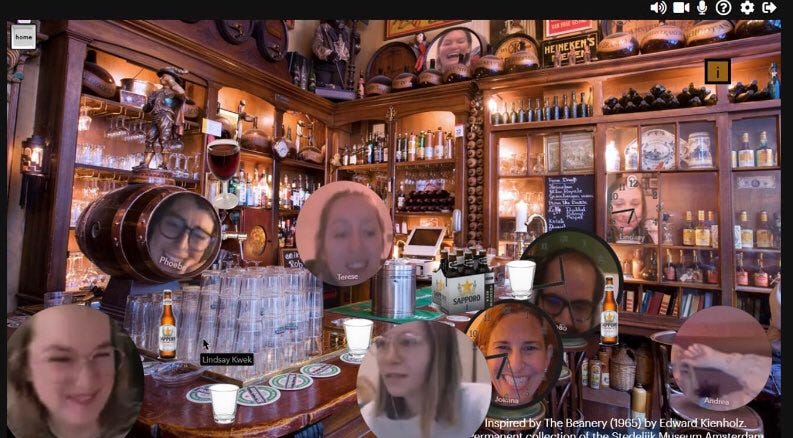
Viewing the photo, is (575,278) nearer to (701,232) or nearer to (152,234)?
(152,234)

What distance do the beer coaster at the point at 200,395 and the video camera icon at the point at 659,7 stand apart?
1113 millimetres

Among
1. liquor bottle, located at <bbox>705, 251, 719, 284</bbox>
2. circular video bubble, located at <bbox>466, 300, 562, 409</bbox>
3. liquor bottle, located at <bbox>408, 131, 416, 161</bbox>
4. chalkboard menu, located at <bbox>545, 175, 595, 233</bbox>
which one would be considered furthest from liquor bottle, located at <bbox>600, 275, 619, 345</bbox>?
liquor bottle, located at <bbox>408, 131, 416, 161</bbox>

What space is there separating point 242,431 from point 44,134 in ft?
8.66

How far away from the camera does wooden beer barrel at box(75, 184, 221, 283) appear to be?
1046 mm

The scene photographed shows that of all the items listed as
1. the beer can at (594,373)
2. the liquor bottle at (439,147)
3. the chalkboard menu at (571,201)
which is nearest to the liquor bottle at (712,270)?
the chalkboard menu at (571,201)

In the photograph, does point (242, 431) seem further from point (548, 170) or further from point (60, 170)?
point (548, 170)

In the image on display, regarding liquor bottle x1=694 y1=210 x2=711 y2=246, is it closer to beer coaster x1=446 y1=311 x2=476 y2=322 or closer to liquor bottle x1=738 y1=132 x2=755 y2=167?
liquor bottle x1=738 y1=132 x2=755 y2=167

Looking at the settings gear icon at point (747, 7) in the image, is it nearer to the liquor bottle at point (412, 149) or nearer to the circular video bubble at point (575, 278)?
the circular video bubble at point (575, 278)

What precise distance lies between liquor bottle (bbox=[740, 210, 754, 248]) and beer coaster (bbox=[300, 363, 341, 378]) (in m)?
3.14

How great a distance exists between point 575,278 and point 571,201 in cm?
285

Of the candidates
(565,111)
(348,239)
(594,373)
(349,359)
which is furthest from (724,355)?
(565,111)

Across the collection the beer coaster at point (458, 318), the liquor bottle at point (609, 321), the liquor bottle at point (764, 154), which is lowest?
the beer coaster at point (458, 318)

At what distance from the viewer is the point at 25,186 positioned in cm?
243

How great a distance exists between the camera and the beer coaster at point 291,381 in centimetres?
85
